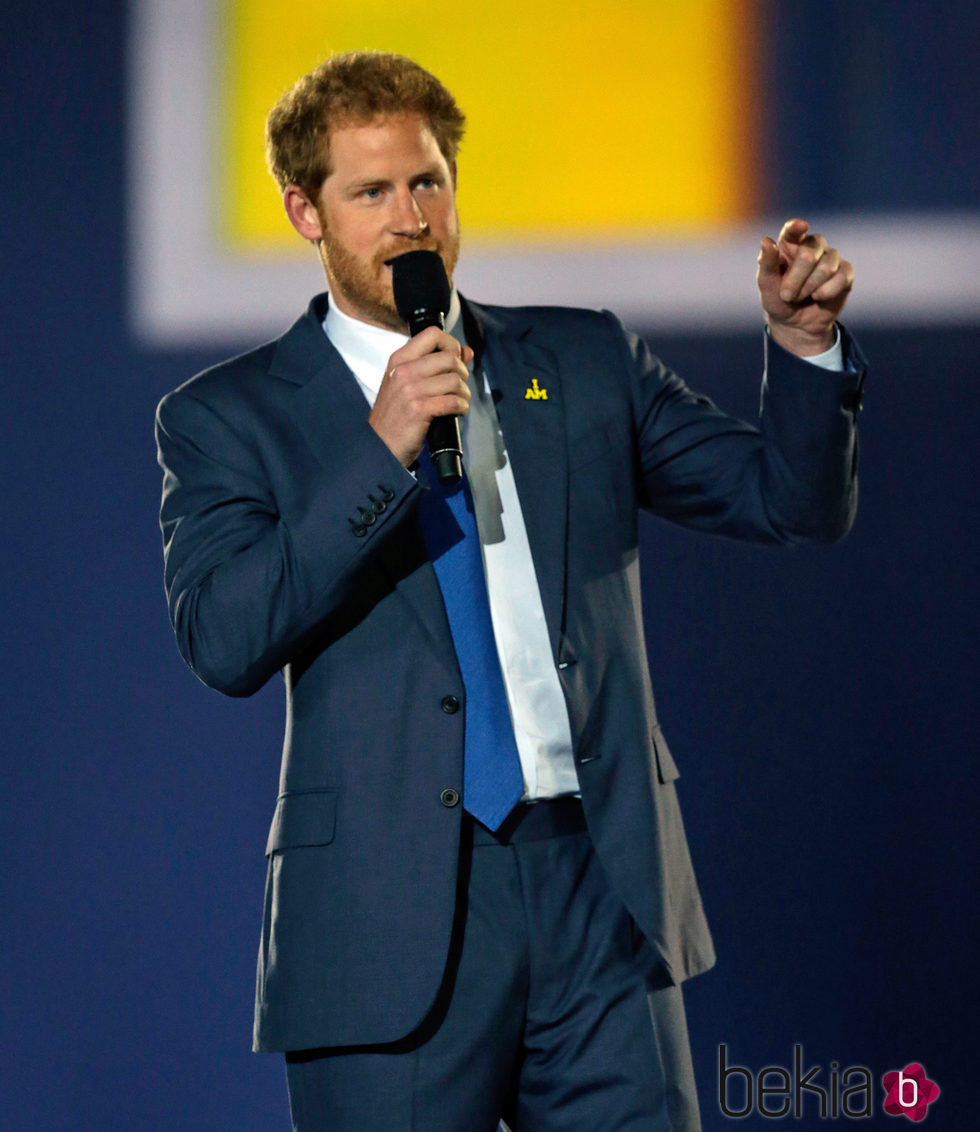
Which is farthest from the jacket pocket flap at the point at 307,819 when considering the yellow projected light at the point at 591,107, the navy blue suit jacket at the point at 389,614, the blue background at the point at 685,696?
the yellow projected light at the point at 591,107

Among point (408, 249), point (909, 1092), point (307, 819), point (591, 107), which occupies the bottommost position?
point (909, 1092)

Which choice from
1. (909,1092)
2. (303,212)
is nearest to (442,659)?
(303,212)

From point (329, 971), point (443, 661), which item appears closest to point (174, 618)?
point (443, 661)

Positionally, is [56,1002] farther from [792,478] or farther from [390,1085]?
[792,478]

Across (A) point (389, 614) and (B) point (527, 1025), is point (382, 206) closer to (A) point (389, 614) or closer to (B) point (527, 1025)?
(A) point (389, 614)

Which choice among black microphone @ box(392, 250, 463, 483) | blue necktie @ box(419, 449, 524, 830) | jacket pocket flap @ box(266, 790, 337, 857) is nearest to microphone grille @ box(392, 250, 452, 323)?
black microphone @ box(392, 250, 463, 483)

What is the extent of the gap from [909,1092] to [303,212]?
2.05 meters

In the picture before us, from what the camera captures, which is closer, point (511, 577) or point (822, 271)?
point (822, 271)

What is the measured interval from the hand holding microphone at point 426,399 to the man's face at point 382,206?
183 millimetres

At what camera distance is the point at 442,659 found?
5.71 feet

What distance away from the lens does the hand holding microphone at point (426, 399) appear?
5.24 feet

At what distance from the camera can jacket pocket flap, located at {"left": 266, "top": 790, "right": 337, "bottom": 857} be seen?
1747 mm

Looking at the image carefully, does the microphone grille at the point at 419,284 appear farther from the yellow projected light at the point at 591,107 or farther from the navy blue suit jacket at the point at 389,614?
the yellow projected light at the point at 591,107

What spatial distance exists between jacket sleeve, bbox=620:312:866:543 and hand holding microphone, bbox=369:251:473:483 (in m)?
0.40
